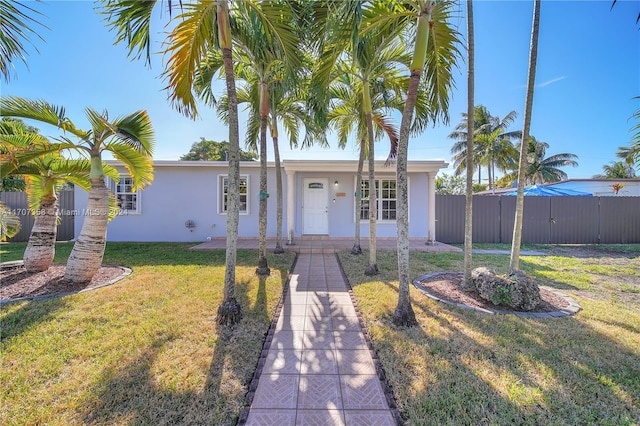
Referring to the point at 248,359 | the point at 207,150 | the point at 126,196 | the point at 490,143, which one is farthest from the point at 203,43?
the point at 207,150

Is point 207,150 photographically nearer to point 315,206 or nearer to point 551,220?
point 315,206

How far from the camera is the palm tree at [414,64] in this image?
313cm

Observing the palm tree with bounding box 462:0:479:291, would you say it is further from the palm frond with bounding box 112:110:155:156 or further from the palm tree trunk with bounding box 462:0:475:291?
the palm frond with bounding box 112:110:155:156

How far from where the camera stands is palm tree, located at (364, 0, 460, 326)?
313cm

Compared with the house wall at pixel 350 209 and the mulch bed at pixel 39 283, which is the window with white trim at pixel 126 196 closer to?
the mulch bed at pixel 39 283

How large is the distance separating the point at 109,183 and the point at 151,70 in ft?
26.4

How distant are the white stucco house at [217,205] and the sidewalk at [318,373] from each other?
19.6 ft

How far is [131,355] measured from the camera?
248 centimetres

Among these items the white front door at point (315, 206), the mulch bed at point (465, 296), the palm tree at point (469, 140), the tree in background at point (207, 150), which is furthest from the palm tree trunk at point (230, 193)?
the tree in background at point (207, 150)

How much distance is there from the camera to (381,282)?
4.75 metres

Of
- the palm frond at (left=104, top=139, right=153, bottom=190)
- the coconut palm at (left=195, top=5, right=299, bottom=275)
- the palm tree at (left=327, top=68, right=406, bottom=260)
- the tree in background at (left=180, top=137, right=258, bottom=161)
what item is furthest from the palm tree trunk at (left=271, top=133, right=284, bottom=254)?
the tree in background at (left=180, top=137, right=258, bottom=161)

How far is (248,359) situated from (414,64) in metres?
3.83

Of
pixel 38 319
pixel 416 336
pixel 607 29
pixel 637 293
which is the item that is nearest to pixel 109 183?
pixel 38 319

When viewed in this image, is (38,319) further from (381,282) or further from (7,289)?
(381,282)
